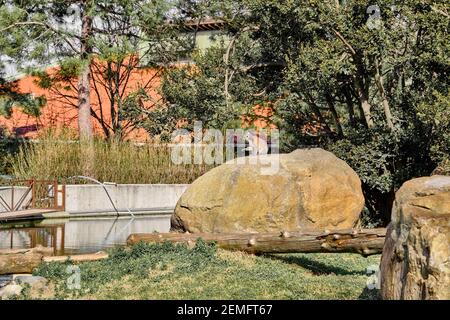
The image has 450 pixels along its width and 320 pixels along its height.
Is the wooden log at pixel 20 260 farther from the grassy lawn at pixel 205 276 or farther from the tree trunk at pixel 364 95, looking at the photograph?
the tree trunk at pixel 364 95

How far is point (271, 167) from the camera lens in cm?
1240

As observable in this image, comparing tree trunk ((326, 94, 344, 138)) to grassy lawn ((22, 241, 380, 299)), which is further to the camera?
tree trunk ((326, 94, 344, 138))

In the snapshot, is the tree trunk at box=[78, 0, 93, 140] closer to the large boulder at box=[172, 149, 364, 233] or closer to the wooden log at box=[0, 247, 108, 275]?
the large boulder at box=[172, 149, 364, 233]

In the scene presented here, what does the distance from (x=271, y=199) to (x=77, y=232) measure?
6.62 m

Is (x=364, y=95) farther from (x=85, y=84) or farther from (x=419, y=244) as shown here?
(x=85, y=84)

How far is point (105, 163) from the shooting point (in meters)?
23.5

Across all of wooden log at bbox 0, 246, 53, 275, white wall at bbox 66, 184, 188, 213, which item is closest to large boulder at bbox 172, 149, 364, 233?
wooden log at bbox 0, 246, 53, 275

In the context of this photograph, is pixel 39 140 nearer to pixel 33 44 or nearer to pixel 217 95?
pixel 33 44

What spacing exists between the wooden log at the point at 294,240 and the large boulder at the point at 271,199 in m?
1.31

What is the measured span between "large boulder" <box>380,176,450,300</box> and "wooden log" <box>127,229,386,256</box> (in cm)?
340

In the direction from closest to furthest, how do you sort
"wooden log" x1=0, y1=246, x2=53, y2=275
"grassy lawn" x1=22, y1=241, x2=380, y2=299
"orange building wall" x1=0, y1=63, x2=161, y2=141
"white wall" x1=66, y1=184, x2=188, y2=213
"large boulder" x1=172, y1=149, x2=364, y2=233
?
"grassy lawn" x1=22, y1=241, x2=380, y2=299
"wooden log" x1=0, y1=246, x2=53, y2=275
"large boulder" x1=172, y1=149, x2=364, y2=233
"white wall" x1=66, y1=184, x2=188, y2=213
"orange building wall" x1=0, y1=63, x2=161, y2=141

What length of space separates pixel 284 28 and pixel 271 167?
5251 mm

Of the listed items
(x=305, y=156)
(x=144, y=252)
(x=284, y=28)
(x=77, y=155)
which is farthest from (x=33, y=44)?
(x=144, y=252)

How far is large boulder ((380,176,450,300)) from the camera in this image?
520 cm
